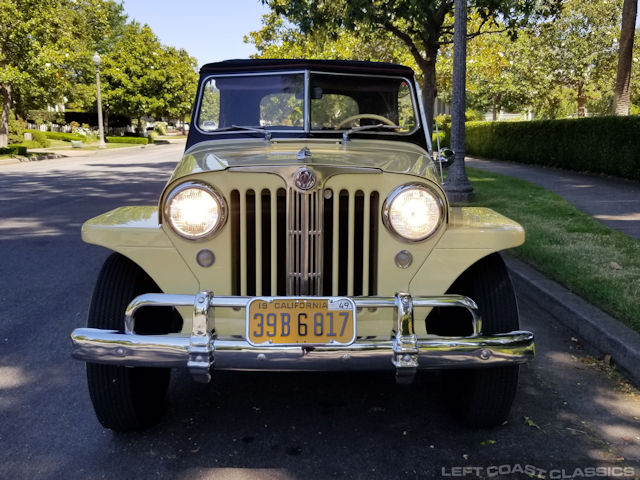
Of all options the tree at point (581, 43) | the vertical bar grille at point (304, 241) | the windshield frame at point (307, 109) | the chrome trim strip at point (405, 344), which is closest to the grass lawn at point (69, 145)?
the tree at point (581, 43)

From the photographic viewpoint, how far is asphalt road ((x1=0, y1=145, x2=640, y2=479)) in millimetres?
2693

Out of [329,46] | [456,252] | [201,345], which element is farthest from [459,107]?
[329,46]

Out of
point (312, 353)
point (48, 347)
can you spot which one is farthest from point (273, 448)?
point (48, 347)

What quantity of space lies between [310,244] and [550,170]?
15.7m

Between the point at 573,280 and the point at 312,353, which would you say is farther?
the point at 573,280

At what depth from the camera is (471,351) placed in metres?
2.56

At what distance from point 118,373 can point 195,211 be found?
32.8 inches

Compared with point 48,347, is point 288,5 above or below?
above

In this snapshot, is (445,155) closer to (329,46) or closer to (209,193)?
(209,193)

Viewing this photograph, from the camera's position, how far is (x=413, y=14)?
11844 mm

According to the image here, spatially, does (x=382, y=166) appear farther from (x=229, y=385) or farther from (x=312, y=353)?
(x=229, y=385)

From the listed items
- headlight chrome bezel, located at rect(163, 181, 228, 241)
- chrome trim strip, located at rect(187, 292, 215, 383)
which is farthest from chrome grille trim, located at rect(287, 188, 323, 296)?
chrome trim strip, located at rect(187, 292, 215, 383)

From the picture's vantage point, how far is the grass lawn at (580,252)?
15.7 ft

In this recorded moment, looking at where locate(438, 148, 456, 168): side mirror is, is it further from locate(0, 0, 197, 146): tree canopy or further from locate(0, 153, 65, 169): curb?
locate(0, 0, 197, 146): tree canopy
